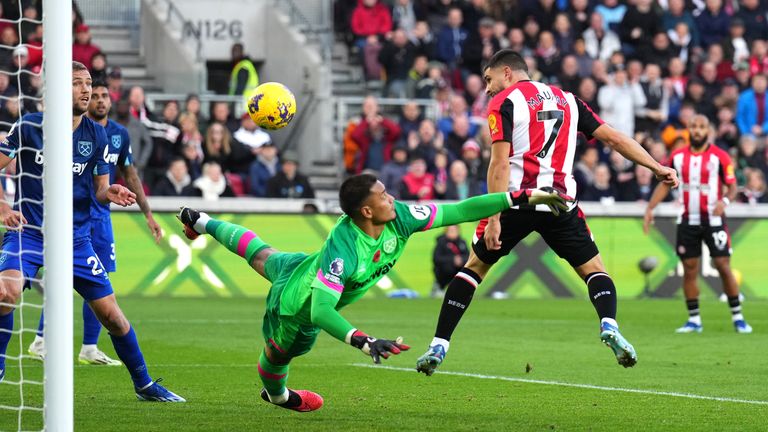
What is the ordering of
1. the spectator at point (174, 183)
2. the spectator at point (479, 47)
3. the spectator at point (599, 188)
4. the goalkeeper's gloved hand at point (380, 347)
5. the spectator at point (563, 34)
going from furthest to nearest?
1. the spectator at point (563, 34)
2. the spectator at point (479, 47)
3. the spectator at point (599, 188)
4. the spectator at point (174, 183)
5. the goalkeeper's gloved hand at point (380, 347)

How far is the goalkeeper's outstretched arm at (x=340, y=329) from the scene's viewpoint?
255 inches

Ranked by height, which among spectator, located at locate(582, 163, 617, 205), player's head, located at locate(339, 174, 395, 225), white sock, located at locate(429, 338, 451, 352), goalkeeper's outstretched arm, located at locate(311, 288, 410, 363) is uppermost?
player's head, located at locate(339, 174, 395, 225)

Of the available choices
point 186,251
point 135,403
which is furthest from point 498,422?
point 186,251

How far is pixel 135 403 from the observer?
342 inches

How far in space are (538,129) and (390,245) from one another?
2119mm

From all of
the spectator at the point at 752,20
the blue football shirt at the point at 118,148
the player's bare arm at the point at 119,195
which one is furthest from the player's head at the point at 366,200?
the spectator at the point at 752,20

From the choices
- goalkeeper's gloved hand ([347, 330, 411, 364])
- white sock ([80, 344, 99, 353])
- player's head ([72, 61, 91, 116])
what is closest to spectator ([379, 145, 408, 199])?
white sock ([80, 344, 99, 353])

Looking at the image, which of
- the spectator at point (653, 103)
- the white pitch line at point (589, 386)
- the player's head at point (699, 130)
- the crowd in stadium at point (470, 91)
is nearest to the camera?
the white pitch line at point (589, 386)

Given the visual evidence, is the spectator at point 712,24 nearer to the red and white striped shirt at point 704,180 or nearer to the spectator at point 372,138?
the spectator at point 372,138

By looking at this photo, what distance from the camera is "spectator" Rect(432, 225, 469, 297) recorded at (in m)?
20.6

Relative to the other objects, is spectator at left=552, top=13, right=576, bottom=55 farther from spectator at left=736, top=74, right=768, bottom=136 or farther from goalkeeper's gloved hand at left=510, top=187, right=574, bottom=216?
goalkeeper's gloved hand at left=510, top=187, right=574, bottom=216

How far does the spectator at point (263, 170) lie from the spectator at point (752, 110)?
946cm

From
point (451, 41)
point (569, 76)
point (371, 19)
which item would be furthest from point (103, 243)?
point (451, 41)

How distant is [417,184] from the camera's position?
2200 centimetres
